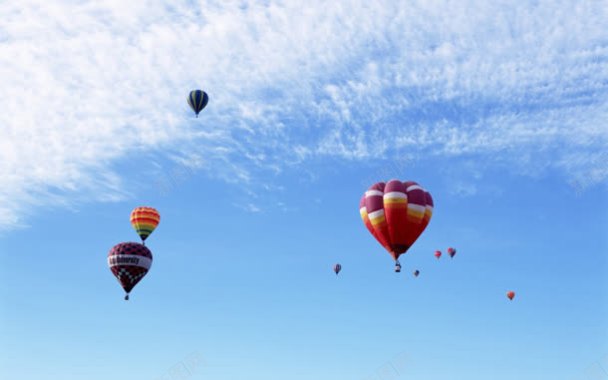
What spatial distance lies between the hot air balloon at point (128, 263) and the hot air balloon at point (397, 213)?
67.7ft

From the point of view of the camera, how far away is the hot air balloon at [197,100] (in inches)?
2382

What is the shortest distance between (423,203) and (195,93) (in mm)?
23782

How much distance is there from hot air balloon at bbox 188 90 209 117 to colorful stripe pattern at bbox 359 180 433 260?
18.9 meters

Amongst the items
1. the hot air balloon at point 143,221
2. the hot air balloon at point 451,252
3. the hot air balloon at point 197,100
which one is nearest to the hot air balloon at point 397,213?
the hot air balloon at point 197,100

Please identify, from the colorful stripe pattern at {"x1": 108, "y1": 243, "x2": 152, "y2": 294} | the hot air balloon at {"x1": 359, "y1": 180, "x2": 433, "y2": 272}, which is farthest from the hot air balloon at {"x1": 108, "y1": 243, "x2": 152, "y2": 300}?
the hot air balloon at {"x1": 359, "y1": 180, "x2": 433, "y2": 272}

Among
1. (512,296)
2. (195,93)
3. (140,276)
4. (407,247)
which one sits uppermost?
(195,93)

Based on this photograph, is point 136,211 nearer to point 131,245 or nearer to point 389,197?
point 131,245

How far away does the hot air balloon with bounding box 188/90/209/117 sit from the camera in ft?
198

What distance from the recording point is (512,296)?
3381 inches

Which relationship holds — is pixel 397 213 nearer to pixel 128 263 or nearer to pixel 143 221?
pixel 128 263

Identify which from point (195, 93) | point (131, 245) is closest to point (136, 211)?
point (131, 245)

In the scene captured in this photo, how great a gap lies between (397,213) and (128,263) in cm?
2401

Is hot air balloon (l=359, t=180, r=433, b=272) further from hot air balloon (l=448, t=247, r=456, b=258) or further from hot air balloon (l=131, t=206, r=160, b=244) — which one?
hot air balloon (l=448, t=247, r=456, b=258)

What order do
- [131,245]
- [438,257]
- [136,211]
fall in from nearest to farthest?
[131,245] < [136,211] < [438,257]
